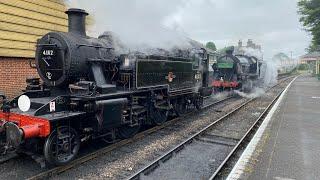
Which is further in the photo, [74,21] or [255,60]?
[255,60]

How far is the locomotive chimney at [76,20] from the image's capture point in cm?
792

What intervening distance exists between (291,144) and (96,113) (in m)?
4.95

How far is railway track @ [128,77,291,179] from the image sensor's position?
6.67 meters

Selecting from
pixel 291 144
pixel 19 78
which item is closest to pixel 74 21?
pixel 19 78

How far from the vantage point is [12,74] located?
10672 mm

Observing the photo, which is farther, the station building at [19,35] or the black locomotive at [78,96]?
the station building at [19,35]

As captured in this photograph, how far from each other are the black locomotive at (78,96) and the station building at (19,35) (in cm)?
289

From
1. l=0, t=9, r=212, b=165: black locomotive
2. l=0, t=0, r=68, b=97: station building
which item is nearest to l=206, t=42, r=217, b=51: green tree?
l=0, t=0, r=68, b=97: station building

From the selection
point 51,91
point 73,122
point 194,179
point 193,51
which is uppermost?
point 193,51

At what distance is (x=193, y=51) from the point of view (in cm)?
1328

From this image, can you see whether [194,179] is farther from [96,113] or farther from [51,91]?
[51,91]

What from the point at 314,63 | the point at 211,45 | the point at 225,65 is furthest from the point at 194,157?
the point at 211,45

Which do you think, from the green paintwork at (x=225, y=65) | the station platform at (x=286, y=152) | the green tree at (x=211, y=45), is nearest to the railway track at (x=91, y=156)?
the station platform at (x=286, y=152)

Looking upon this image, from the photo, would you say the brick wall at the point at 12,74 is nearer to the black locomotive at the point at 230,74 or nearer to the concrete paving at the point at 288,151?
the concrete paving at the point at 288,151
